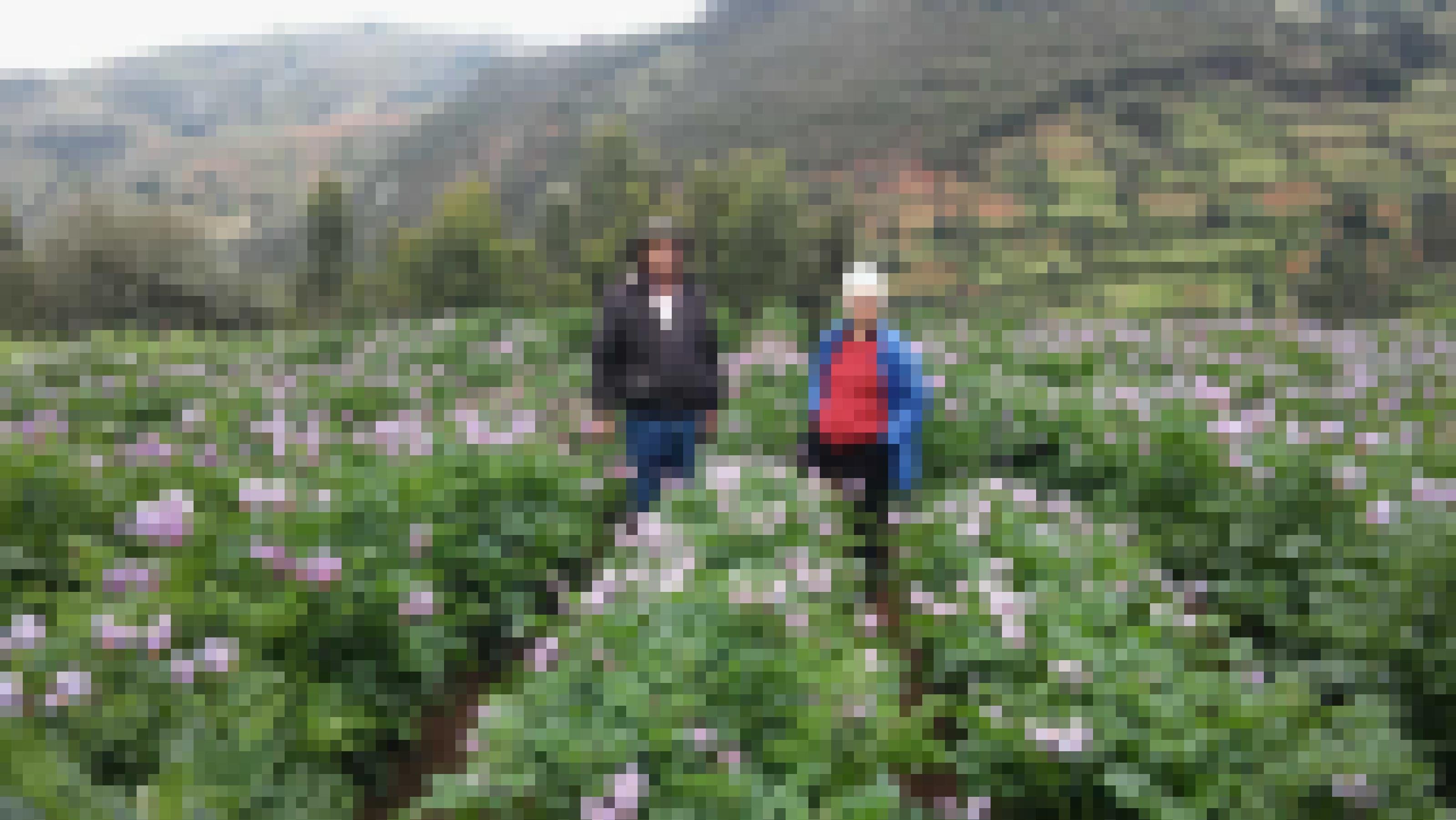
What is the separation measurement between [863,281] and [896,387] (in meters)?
0.66

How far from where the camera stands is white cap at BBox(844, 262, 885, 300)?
15.9 feet

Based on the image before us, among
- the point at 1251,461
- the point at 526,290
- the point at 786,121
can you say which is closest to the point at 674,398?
the point at 1251,461

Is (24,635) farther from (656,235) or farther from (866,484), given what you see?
(866,484)

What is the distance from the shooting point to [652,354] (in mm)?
5301

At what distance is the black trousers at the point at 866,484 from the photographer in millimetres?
5098

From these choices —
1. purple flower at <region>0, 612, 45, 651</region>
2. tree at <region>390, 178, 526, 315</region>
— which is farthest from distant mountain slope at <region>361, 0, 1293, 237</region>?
purple flower at <region>0, 612, 45, 651</region>

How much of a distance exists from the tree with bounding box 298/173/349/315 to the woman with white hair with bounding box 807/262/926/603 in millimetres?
38667

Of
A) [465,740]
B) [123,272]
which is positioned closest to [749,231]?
[123,272]

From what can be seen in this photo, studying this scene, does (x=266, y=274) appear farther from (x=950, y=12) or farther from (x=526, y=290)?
(x=950, y=12)

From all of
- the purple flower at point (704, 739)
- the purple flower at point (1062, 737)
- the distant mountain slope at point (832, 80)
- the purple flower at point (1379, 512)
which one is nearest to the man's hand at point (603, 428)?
the purple flower at point (704, 739)

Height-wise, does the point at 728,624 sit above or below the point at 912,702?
above

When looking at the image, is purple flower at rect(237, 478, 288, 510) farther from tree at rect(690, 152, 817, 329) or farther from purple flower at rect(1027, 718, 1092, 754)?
tree at rect(690, 152, 817, 329)

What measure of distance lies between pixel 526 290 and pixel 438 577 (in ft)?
103

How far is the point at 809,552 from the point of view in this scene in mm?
4281
